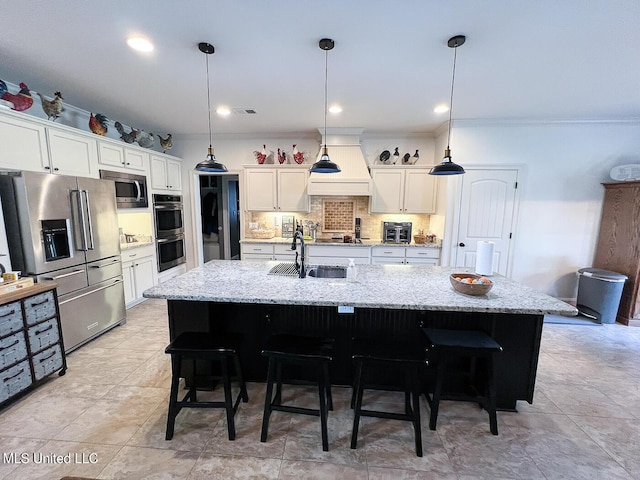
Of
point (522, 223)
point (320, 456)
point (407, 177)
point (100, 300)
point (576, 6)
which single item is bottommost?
point (320, 456)

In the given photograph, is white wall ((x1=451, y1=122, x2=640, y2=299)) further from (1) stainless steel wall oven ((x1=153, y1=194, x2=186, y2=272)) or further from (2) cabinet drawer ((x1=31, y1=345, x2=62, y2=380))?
(2) cabinet drawer ((x1=31, y1=345, x2=62, y2=380))

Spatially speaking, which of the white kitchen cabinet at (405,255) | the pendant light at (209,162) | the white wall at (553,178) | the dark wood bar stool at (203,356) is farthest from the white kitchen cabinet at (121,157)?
the white wall at (553,178)

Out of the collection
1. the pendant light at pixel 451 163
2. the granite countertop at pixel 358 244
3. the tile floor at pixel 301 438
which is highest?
the pendant light at pixel 451 163

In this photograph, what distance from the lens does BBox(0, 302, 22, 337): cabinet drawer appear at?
76.6 inches

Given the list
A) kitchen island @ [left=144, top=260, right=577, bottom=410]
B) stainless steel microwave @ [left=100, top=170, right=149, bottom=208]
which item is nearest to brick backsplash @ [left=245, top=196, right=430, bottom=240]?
stainless steel microwave @ [left=100, top=170, right=149, bottom=208]

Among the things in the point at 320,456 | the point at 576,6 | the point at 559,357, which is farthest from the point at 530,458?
the point at 576,6

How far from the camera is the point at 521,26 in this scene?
72.7 inches

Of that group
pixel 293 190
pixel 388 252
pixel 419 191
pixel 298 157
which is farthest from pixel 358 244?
pixel 298 157

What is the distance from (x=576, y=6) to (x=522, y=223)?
3.01 metres

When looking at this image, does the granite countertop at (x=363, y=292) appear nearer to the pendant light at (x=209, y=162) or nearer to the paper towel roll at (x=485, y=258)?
the paper towel roll at (x=485, y=258)

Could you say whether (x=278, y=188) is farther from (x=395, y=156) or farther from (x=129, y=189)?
(x=129, y=189)

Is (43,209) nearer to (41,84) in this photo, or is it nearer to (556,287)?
(41,84)

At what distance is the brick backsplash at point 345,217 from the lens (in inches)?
190

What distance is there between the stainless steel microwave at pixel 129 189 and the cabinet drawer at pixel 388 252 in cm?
343
